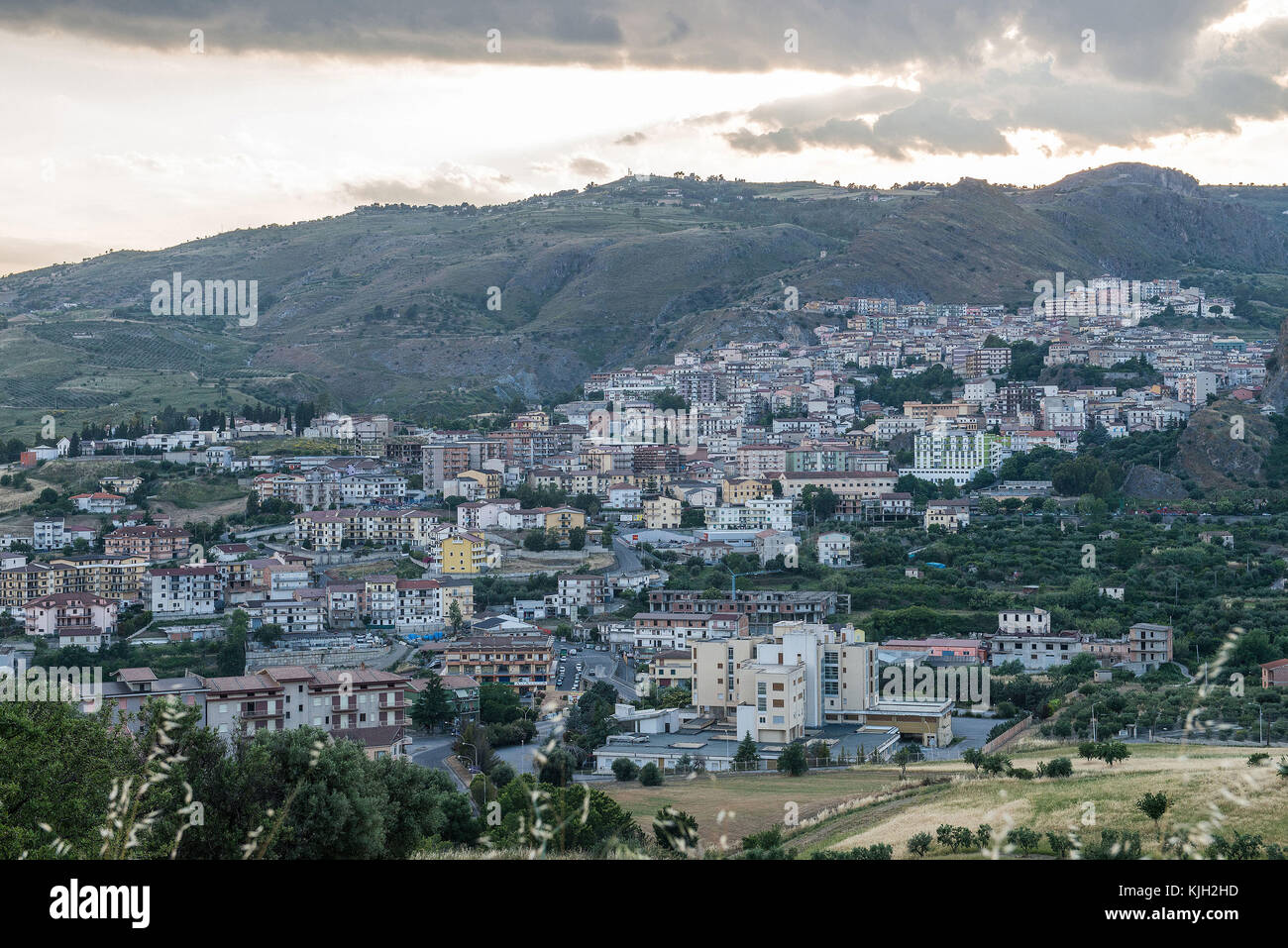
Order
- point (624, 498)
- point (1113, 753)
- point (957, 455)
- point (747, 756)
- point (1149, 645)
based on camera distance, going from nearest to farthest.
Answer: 1. point (1113, 753)
2. point (747, 756)
3. point (1149, 645)
4. point (624, 498)
5. point (957, 455)

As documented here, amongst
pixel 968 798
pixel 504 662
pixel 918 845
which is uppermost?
pixel 918 845

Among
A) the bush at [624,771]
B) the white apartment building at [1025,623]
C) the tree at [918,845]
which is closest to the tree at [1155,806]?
the tree at [918,845]

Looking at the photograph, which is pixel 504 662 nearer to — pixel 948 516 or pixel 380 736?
pixel 380 736

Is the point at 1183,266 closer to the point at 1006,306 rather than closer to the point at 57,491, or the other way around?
the point at 1006,306

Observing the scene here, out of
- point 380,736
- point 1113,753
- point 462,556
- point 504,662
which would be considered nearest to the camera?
point 1113,753

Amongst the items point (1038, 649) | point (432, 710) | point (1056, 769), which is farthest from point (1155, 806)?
point (1038, 649)

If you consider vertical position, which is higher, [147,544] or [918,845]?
[147,544]

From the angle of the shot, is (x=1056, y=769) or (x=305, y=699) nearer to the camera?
(x=1056, y=769)

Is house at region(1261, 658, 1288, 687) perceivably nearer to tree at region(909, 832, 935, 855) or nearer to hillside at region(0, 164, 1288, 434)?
tree at region(909, 832, 935, 855)
